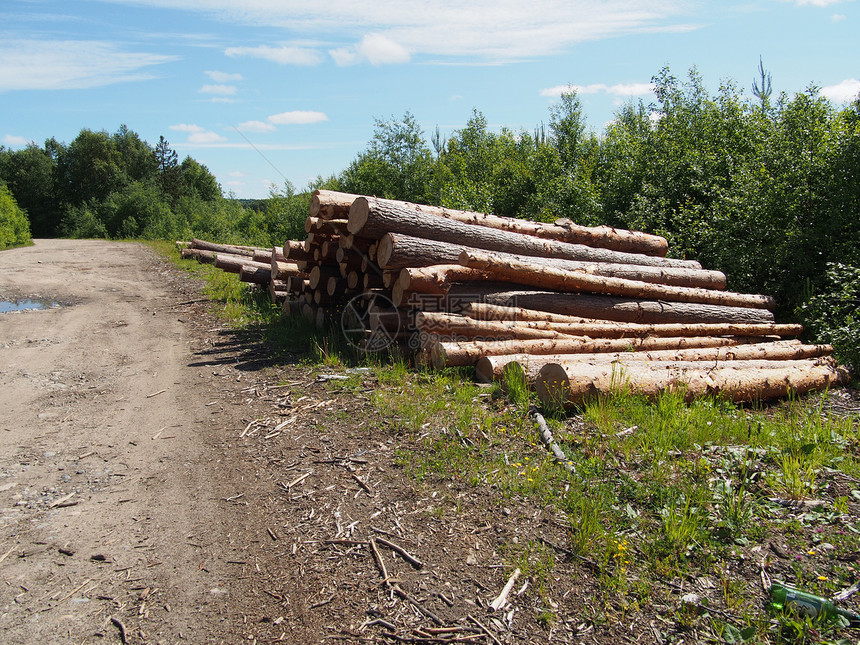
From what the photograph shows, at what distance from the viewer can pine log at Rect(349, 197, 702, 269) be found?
24.5 ft

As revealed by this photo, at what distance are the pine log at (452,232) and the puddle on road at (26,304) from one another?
899 cm

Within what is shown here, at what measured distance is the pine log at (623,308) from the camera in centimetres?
793

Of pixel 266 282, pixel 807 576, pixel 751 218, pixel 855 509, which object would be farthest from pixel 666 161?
pixel 807 576

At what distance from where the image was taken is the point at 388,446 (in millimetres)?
5203

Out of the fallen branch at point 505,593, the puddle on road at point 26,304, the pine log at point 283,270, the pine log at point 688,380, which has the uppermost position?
the pine log at point 283,270

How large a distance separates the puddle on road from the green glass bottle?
14.1 m

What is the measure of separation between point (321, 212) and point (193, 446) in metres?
4.20

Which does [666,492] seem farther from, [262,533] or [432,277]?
[432,277]

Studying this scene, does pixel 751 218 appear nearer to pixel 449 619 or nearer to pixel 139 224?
pixel 449 619

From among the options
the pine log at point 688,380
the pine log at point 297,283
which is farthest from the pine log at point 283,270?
the pine log at point 688,380

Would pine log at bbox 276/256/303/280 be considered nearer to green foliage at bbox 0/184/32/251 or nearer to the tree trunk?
the tree trunk

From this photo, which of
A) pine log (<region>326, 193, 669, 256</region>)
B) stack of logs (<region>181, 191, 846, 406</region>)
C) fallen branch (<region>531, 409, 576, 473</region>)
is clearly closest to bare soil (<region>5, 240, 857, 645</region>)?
fallen branch (<region>531, 409, 576, 473</region>)

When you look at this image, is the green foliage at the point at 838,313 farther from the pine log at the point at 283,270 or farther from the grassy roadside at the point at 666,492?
the pine log at the point at 283,270

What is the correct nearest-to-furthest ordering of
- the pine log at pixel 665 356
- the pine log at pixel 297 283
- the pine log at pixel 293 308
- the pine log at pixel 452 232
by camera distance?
the pine log at pixel 665 356 → the pine log at pixel 452 232 → the pine log at pixel 297 283 → the pine log at pixel 293 308
